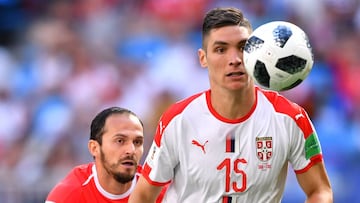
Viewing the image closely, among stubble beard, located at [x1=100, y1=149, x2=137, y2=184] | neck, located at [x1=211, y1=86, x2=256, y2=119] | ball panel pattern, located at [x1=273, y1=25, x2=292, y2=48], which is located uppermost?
ball panel pattern, located at [x1=273, y1=25, x2=292, y2=48]

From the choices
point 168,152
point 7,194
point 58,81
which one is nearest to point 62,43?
point 58,81

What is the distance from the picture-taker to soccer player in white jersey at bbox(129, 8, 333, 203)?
5762mm

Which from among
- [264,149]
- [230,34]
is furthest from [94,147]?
[230,34]

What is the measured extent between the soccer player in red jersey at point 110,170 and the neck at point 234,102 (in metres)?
1.30

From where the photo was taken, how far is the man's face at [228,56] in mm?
5672

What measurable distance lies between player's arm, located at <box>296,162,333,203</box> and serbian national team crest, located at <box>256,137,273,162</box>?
0.24 m

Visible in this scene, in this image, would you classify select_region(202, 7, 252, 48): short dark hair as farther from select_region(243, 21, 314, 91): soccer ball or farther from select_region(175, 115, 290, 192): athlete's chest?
select_region(175, 115, 290, 192): athlete's chest

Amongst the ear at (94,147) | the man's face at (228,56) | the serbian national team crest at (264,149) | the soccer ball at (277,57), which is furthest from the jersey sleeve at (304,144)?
the ear at (94,147)

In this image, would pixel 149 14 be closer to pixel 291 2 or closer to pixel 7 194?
pixel 291 2

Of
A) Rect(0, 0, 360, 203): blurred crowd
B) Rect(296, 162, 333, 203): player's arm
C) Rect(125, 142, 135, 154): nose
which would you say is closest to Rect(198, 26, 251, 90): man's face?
Rect(296, 162, 333, 203): player's arm

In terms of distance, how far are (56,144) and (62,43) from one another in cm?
170

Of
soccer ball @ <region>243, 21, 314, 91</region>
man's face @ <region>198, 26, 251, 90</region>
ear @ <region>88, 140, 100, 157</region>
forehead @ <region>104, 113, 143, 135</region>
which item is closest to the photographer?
soccer ball @ <region>243, 21, 314, 91</region>

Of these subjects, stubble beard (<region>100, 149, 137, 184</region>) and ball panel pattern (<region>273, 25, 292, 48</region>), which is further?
stubble beard (<region>100, 149, 137, 184</region>)

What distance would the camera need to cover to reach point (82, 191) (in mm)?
7035
